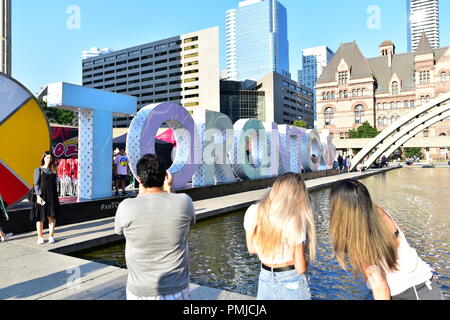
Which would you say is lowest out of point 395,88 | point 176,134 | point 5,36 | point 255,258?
point 255,258

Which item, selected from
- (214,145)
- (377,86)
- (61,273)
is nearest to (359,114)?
(377,86)

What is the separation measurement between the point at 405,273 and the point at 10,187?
8.55m

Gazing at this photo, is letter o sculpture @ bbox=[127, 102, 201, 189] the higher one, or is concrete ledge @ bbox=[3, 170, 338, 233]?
letter o sculpture @ bbox=[127, 102, 201, 189]

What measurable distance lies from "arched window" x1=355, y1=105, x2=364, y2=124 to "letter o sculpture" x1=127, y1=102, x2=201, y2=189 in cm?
7339

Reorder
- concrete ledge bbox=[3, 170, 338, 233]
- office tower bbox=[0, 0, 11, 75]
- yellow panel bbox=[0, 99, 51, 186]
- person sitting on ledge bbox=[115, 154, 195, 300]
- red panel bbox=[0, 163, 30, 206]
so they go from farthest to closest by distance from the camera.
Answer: office tower bbox=[0, 0, 11, 75], yellow panel bbox=[0, 99, 51, 186], red panel bbox=[0, 163, 30, 206], concrete ledge bbox=[3, 170, 338, 233], person sitting on ledge bbox=[115, 154, 195, 300]

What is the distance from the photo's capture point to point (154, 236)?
91.5 inches

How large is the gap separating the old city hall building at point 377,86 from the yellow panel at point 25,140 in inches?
3016

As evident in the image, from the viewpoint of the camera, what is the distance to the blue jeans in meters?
2.38

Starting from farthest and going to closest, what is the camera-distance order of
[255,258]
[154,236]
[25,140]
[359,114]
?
[359,114] → [25,140] → [255,258] → [154,236]

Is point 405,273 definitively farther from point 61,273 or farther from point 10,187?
point 10,187

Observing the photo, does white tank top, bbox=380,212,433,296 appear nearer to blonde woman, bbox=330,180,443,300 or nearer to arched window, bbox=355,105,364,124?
blonde woman, bbox=330,180,443,300

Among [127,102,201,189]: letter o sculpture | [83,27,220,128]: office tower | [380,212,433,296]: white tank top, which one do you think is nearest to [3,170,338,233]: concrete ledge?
[127,102,201,189]: letter o sculpture

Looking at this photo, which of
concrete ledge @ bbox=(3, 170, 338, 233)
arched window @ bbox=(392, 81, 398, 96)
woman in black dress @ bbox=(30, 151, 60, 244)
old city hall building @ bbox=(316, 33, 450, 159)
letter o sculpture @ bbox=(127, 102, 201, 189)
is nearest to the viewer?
woman in black dress @ bbox=(30, 151, 60, 244)

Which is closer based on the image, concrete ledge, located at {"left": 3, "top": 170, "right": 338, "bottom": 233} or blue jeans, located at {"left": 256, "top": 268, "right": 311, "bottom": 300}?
blue jeans, located at {"left": 256, "top": 268, "right": 311, "bottom": 300}
